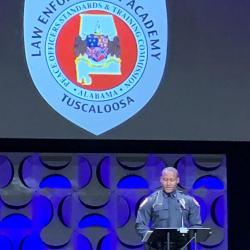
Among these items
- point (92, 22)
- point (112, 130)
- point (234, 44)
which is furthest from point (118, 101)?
point (234, 44)

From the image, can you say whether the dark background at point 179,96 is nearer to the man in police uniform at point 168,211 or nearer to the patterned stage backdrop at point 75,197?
the patterned stage backdrop at point 75,197

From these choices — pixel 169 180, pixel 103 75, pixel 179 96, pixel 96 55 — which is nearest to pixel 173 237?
pixel 169 180

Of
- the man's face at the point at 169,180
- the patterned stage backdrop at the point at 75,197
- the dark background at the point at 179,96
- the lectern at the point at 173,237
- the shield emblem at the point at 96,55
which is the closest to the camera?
the lectern at the point at 173,237

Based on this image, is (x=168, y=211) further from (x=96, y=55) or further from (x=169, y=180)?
(x=96, y=55)

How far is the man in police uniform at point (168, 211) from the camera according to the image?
6.43 metres

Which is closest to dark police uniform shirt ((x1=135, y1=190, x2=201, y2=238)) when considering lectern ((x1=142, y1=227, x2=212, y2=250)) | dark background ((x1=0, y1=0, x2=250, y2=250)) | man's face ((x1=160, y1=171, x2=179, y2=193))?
man's face ((x1=160, y1=171, x2=179, y2=193))

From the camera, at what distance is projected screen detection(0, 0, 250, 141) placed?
761 centimetres

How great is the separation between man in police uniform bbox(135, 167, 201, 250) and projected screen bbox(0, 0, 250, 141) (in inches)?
52.9

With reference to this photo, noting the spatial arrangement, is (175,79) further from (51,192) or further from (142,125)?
(51,192)

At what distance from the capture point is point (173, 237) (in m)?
5.73

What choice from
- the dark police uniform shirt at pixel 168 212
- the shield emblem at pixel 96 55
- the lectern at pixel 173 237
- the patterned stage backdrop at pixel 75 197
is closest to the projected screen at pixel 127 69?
the shield emblem at pixel 96 55

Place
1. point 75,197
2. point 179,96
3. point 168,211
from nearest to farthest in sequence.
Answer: point 168,211, point 179,96, point 75,197

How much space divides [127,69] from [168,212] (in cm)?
196

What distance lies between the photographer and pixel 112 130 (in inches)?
303
